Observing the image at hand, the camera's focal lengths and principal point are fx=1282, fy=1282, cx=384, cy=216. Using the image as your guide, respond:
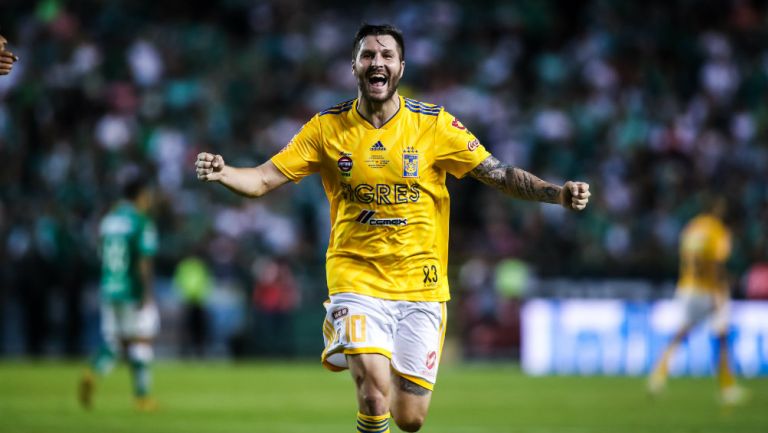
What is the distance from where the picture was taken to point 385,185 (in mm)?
7648

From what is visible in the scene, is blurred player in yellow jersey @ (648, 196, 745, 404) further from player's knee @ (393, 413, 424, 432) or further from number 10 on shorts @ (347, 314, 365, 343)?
number 10 on shorts @ (347, 314, 365, 343)

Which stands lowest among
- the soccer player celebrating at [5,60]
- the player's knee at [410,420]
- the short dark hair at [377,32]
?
the player's knee at [410,420]

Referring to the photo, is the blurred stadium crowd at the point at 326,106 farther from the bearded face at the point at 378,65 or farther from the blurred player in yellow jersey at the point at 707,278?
the bearded face at the point at 378,65

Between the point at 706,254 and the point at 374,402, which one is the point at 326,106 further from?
the point at 374,402

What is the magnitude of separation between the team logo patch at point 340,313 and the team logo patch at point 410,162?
876 millimetres

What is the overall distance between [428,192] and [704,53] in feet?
66.5

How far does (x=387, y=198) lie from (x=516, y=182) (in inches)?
30.6

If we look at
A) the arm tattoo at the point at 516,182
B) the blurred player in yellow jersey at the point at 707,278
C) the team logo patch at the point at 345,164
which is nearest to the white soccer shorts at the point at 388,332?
the team logo patch at the point at 345,164

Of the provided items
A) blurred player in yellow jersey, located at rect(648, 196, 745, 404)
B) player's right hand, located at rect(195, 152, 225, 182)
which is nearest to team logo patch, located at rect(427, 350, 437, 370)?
player's right hand, located at rect(195, 152, 225, 182)

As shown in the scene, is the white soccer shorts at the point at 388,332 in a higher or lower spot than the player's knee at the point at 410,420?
higher

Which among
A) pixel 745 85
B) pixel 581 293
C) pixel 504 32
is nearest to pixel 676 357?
pixel 581 293

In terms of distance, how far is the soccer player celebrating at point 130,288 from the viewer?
14539 mm

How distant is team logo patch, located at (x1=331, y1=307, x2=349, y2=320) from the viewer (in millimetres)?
7590

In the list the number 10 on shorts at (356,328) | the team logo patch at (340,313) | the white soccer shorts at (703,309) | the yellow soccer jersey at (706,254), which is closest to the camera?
the number 10 on shorts at (356,328)
